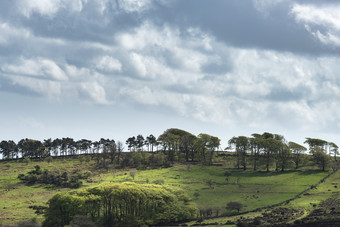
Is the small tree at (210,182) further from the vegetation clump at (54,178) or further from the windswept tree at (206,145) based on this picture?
the vegetation clump at (54,178)

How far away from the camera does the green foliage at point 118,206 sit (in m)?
94.8

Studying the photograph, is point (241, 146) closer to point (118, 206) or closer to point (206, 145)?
point (206, 145)

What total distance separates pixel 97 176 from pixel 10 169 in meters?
54.1

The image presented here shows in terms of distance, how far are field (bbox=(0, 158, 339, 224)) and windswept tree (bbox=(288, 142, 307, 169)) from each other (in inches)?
506

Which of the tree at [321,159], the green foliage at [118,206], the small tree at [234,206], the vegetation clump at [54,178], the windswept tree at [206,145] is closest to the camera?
the green foliage at [118,206]

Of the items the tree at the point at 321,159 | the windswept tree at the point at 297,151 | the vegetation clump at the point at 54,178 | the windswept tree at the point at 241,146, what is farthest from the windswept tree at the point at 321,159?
the vegetation clump at the point at 54,178

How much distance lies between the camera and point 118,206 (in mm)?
102062

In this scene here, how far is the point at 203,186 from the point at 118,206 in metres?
44.3

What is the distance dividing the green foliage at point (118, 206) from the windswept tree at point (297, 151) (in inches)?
3313

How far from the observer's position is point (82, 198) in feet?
320

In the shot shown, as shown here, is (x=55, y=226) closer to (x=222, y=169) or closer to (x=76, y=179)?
(x=76, y=179)

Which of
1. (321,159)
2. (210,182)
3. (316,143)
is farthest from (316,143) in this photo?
(210,182)

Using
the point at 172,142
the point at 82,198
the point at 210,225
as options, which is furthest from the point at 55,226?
the point at 172,142

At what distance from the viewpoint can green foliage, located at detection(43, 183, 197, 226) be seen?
9475cm
